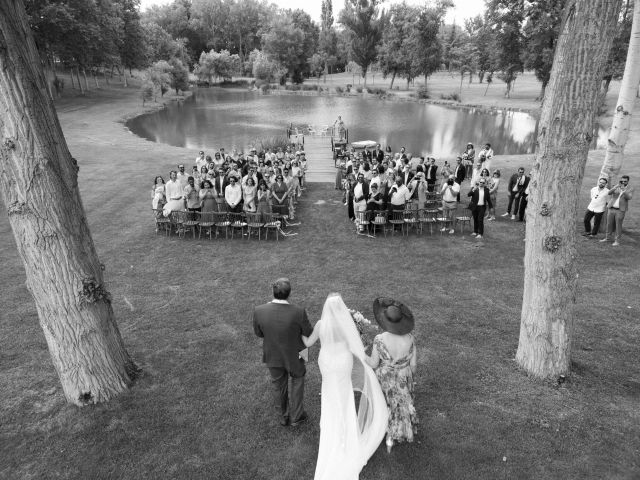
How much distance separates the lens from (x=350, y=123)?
147ft

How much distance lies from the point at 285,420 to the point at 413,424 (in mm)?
1599

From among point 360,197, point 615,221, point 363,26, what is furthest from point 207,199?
point 363,26

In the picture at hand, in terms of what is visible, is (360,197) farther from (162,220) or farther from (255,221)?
(162,220)

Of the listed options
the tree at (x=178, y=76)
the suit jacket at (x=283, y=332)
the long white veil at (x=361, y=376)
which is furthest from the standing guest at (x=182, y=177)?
the tree at (x=178, y=76)

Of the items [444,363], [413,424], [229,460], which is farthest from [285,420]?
[444,363]

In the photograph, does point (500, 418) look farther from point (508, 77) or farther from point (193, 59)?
point (193, 59)

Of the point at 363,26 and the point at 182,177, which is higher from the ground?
the point at 363,26

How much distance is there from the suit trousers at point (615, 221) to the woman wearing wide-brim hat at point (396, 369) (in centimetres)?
968

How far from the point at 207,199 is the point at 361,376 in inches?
360

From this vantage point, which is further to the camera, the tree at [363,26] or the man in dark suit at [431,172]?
the tree at [363,26]

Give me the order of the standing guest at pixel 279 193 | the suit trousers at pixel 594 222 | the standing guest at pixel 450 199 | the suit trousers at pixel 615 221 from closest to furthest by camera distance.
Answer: the suit trousers at pixel 615 221 < the suit trousers at pixel 594 222 < the standing guest at pixel 450 199 < the standing guest at pixel 279 193

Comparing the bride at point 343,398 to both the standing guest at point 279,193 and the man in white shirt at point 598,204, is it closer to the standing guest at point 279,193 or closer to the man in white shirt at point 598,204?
the standing guest at point 279,193

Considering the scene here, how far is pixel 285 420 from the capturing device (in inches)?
217

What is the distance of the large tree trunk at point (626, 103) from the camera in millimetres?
12375
